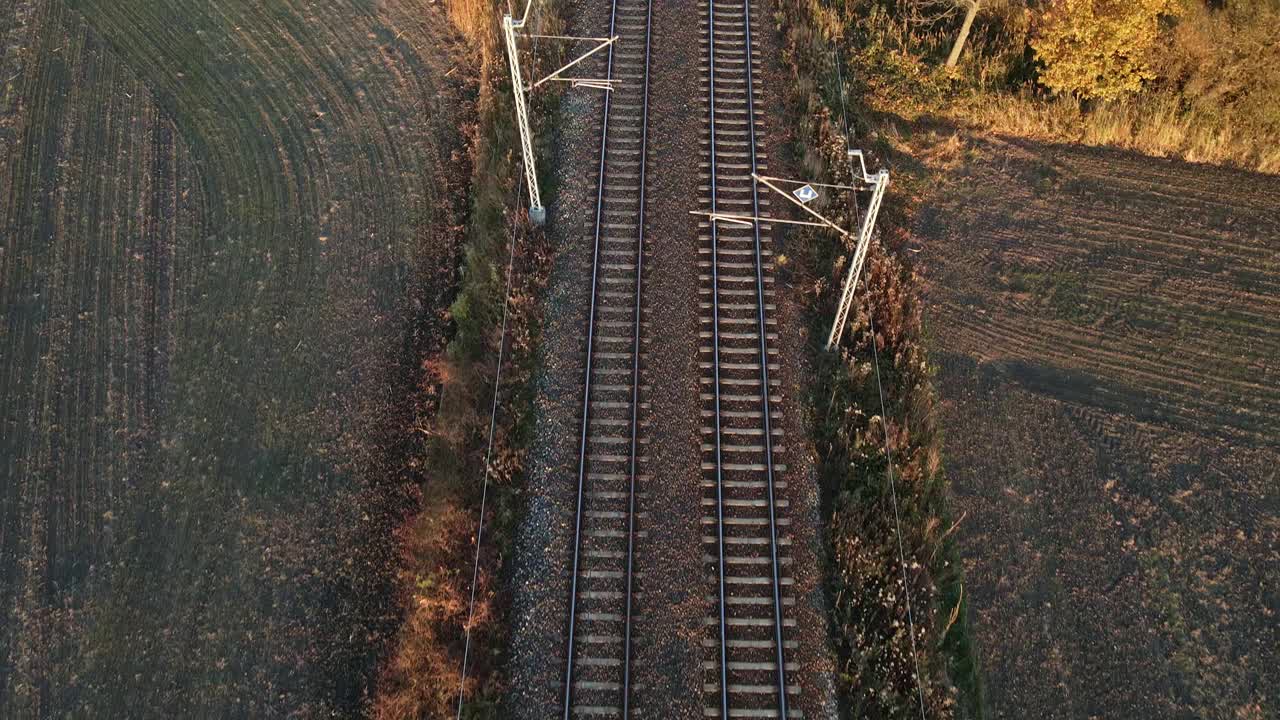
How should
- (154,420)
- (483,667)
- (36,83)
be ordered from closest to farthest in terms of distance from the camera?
(483,667), (154,420), (36,83)

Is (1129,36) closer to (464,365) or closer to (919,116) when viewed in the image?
(919,116)

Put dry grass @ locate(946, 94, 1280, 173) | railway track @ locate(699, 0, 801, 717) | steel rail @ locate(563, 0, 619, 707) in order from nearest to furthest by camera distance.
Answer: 1. steel rail @ locate(563, 0, 619, 707)
2. railway track @ locate(699, 0, 801, 717)
3. dry grass @ locate(946, 94, 1280, 173)

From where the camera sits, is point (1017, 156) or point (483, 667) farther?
point (1017, 156)

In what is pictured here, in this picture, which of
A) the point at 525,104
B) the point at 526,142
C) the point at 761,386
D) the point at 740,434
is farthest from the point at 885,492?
the point at 525,104

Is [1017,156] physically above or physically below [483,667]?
above

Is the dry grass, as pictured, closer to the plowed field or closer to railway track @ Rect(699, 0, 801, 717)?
railway track @ Rect(699, 0, 801, 717)

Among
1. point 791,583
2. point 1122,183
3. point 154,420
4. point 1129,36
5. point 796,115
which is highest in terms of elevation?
point 1129,36

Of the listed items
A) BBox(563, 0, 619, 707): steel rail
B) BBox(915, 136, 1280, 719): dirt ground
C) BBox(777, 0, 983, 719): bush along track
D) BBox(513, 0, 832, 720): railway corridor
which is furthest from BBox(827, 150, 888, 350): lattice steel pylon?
BBox(563, 0, 619, 707): steel rail

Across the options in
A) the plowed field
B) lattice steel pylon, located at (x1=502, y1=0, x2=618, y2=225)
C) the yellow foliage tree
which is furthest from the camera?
the yellow foliage tree

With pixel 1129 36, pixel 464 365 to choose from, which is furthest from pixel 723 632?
pixel 1129 36
